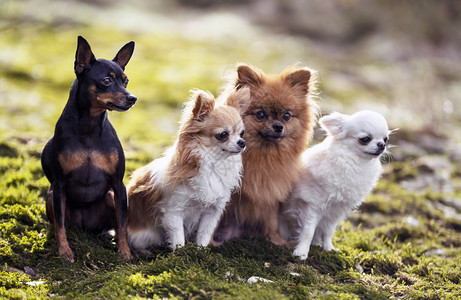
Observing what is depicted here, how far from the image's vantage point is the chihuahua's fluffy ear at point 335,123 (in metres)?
4.57

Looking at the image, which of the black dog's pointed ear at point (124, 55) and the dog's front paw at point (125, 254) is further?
the dog's front paw at point (125, 254)

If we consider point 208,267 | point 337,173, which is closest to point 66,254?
point 208,267

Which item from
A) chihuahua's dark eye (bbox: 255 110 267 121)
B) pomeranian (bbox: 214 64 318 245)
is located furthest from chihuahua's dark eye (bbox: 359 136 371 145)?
chihuahua's dark eye (bbox: 255 110 267 121)

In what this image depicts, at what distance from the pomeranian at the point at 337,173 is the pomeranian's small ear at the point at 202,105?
4.17 feet

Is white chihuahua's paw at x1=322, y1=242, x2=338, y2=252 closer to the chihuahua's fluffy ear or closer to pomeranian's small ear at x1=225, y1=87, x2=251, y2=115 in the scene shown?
the chihuahua's fluffy ear

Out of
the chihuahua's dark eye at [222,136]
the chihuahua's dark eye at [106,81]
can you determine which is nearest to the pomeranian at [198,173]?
the chihuahua's dark eye at [222,136]

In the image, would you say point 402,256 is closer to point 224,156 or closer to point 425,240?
point 425,240

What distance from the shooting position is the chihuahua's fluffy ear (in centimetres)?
457

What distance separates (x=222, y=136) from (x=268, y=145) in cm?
78

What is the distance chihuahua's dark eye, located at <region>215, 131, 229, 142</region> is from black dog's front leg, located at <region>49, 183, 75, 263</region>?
139 centimetres

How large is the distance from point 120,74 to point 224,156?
114 cm

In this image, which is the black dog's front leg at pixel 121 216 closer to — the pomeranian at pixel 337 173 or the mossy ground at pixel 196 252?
the mossy ground at pixel 196 252

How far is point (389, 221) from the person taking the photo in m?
6.20

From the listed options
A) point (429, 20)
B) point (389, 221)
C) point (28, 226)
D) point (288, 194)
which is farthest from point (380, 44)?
point (28, 226)
